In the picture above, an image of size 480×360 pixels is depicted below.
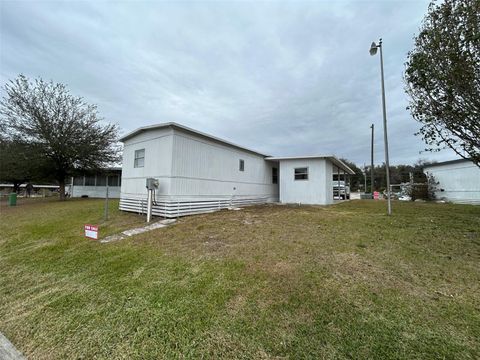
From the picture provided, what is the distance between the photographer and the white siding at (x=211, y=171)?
331 inches

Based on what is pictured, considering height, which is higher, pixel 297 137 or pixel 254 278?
pixel 297 137

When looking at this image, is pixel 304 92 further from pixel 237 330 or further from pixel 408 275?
pixel 237 330

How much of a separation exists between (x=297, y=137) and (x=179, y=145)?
17.1 meters

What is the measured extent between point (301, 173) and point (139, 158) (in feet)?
→ 29.4

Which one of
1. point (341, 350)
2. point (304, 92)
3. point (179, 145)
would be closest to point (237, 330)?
point (341, 350)

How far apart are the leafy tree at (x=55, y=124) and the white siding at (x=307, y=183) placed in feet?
47.0

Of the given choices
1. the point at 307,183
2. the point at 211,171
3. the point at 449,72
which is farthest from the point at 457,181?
the point at 211,171

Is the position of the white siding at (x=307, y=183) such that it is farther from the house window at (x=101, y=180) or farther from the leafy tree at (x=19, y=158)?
the house window at (x=101, y=180)

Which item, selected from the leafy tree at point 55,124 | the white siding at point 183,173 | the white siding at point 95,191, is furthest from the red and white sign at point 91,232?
the white siding at point 95,191

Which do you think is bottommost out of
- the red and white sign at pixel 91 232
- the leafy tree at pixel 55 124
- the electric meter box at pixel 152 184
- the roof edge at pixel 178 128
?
the red and white sign at pixel 91 232

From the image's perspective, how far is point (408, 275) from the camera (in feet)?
11.0

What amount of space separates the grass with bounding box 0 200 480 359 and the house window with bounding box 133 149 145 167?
471cm

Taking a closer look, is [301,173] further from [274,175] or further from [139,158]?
[139,158]

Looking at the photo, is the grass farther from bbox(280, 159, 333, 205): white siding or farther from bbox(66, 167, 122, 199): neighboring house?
bbox(66, 167, 122, 199): neighboring house
